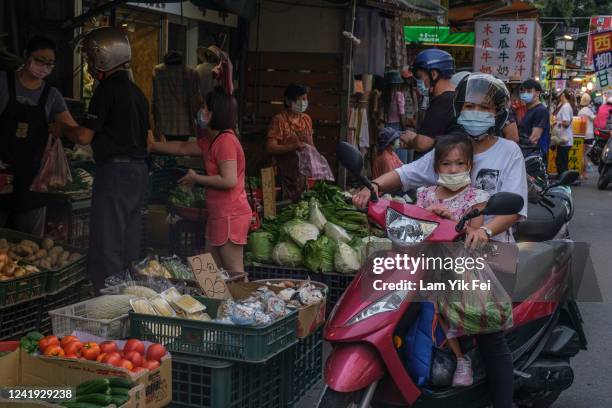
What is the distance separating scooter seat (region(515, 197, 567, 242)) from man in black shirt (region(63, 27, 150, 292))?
2.88m

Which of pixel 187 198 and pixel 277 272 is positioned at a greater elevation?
pixel 187 198

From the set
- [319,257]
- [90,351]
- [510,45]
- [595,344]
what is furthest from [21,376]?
[510,45]

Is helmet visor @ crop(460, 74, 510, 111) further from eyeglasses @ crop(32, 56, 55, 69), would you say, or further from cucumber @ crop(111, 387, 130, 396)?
eyeglasses @ crop(32, 56, 55, 69)

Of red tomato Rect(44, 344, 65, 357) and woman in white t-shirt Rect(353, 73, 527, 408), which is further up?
woman in white t-shirt Rect(353, 73, 527, 408)

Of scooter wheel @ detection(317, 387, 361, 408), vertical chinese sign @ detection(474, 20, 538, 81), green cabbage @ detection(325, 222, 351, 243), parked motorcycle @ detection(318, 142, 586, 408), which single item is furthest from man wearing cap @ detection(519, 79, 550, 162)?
scooter wheel @ detection(317, 387, 361, 408)

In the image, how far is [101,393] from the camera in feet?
12.7

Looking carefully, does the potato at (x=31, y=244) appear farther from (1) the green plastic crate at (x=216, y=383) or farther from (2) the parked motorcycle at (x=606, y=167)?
(2) the parked motorcycle at (x=606, y=167)

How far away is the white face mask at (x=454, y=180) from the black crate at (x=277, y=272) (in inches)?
122

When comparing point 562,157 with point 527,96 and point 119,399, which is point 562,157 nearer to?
→ point 527,96

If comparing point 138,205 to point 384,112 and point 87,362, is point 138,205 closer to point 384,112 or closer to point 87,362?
point 87,362

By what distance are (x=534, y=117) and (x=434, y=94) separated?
772 centimetres

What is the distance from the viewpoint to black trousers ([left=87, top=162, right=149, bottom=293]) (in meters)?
6.34

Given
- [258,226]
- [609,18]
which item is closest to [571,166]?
[609,18]

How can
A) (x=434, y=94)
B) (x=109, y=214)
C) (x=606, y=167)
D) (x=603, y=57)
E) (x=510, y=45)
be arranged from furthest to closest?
(x=603, y=57) → (x=606, y=167) → (x=510, y=45) → (x=434, y=94) → (x=109, y=214)
